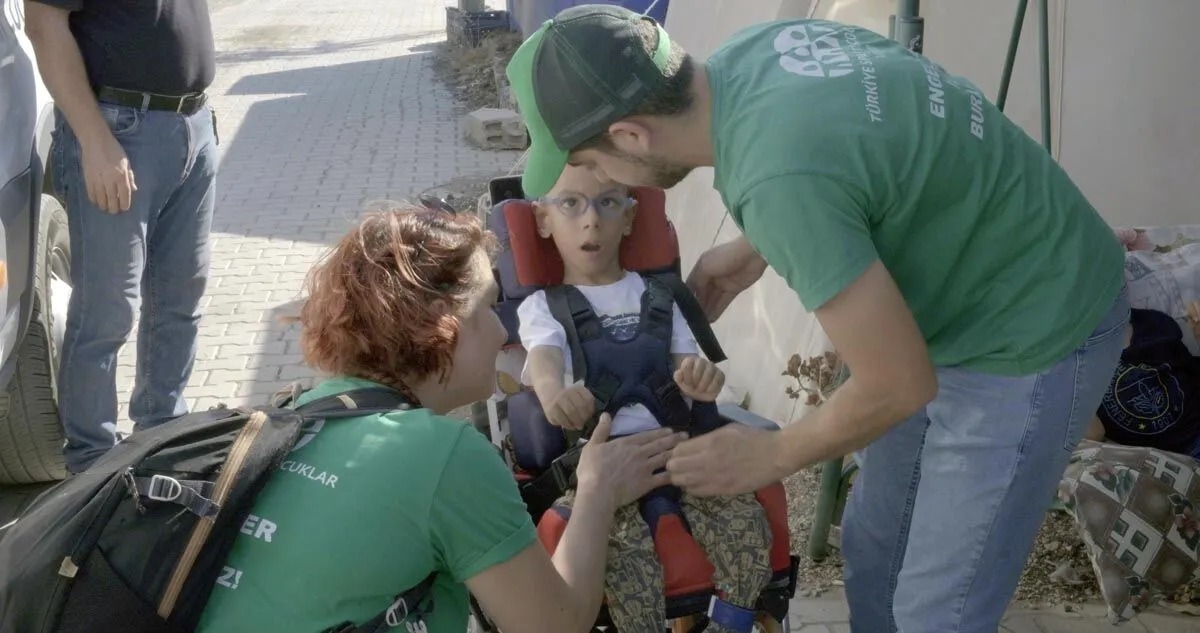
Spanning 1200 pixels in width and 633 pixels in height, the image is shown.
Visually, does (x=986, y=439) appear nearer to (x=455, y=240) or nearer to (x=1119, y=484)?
(x=455, y=240)

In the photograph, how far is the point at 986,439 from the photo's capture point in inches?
84.4

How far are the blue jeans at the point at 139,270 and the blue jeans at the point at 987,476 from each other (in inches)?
107

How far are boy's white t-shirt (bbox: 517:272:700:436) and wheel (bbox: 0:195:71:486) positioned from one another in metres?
2.12

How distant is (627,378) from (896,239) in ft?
3.39

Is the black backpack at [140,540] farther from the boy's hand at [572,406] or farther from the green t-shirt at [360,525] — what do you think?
the boy's hand at [572,406]

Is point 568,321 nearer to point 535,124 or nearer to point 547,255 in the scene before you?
point 547,255

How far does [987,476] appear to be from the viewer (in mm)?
2146

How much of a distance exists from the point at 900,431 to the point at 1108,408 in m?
1.57

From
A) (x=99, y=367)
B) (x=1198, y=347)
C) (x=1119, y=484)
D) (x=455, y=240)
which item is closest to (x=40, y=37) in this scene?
(x=99, y=367)

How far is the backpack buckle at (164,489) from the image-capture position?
5.45 ft

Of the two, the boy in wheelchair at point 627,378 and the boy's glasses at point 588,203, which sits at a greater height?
the boy's glasses at point 588,203

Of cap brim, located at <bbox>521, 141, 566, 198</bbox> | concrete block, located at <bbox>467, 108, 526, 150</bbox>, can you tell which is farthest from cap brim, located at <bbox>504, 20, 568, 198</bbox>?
concrete block, located at <bbox>467, 108, 526, 150</bbox>

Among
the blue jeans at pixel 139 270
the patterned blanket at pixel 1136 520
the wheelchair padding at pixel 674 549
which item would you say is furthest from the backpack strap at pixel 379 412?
the patterned blanket at pixel 1136 520

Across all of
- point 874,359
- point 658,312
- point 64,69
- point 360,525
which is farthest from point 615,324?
point 64,69
